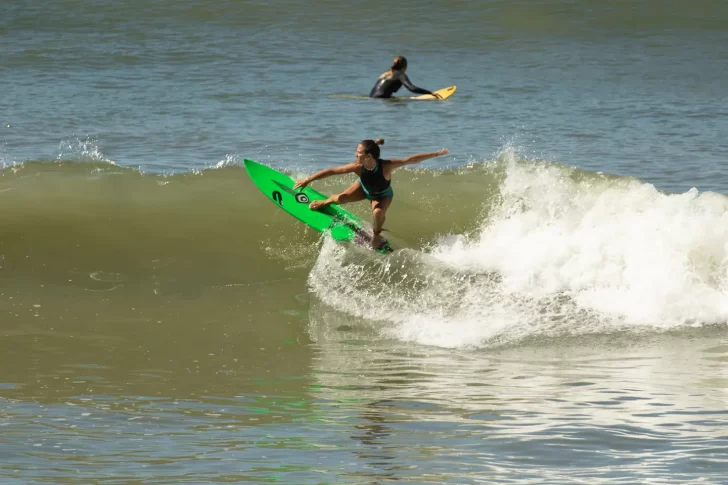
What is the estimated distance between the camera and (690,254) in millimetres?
9492

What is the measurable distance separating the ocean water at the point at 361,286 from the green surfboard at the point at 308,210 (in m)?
0.34

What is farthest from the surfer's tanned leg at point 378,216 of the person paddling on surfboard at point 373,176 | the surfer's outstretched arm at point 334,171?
the surfer's outstretched arm at point 334,171

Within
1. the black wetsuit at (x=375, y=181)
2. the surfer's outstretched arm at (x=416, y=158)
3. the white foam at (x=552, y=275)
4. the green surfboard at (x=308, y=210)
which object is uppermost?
the surfer's outstretched arm at (x=416, y=158)

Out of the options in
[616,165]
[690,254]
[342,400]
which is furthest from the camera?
[616,165]

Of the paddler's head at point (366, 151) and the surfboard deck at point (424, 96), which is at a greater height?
the paddler's head at point (366, 151)

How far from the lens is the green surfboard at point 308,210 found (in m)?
10.3

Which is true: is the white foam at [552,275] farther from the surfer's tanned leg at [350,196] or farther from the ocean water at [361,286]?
the surfer's tanned leg at [350,196]

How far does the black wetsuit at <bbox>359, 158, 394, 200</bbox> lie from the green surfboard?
0.48 m

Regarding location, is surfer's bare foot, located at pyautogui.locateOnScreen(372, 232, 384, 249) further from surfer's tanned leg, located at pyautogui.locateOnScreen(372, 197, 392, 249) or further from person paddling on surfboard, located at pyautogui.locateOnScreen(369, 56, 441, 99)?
person paddling on surfboard, located at pyautogui.locateOnScreen(369, 56, 441, 99)

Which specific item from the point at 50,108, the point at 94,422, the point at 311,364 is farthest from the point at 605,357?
the point at 50,108

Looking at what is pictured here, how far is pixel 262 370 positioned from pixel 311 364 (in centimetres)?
43

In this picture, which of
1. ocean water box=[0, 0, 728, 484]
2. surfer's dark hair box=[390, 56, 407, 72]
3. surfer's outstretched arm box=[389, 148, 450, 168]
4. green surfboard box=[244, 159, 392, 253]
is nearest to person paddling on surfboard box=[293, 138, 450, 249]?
surfer's outstretched arm box=[389, 148, 450, 168]

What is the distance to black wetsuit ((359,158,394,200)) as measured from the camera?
9.96 m

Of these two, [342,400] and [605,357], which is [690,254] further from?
[342,400]
